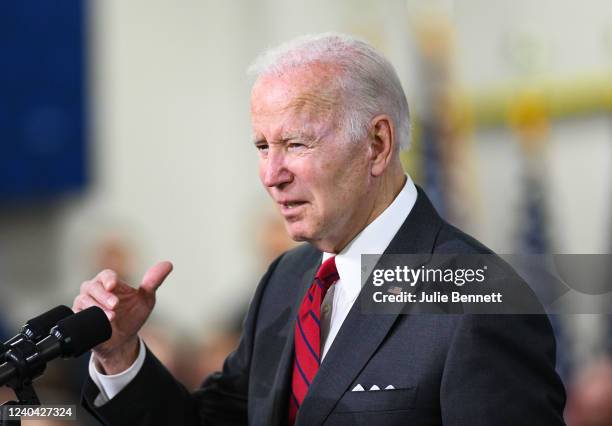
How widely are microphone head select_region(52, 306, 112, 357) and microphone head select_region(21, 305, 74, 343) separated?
28 mm

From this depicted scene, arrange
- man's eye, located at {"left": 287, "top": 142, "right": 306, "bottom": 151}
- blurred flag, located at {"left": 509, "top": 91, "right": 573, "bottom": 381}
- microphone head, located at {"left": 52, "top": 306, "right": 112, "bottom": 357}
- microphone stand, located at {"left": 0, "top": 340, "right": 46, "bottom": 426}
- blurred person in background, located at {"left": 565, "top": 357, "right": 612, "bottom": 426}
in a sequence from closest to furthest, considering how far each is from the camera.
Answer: microphone stand, located at {"left": 0, "top": 340, "right": 46, "bottom": 426}
microphone head, located at {"left": 52, "top": 306, "right": 112, "bottom": 357}
man's eye, located at {"left": 287, "top": 142, "right": 306, "bottom": 151}
blurred person in background, located at {"left": 565, "top": 357, "right": 612, "bottom": 426}
blurred flag, located at {"left": 509, "top": 91, "right": 573, "bottom": 381}

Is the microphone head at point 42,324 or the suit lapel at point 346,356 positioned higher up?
the microphone head at point 42,324

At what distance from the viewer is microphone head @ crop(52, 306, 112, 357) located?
1.88 meters

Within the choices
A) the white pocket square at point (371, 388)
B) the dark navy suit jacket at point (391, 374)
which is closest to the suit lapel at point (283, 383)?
the dark navy suit jacket at point (391, 374)

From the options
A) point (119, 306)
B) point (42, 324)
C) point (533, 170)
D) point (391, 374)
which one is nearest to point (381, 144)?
point (391, 374)

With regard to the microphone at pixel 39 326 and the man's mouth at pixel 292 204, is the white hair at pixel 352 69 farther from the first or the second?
the microphone at pixel 39 326

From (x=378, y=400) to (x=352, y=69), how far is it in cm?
68

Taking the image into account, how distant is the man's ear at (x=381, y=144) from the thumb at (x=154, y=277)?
1.72ft

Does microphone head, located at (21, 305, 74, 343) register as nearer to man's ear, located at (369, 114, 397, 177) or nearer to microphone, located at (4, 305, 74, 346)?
microphone, located at (4, 305, 74, 346)

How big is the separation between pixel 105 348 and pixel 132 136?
602 centimetres

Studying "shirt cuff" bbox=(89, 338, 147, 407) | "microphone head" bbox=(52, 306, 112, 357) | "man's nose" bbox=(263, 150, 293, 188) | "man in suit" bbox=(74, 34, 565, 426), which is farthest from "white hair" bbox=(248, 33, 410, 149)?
"shirt cuff" bbox=(89, 338, 147, 407)

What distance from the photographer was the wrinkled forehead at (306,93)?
2.07 m

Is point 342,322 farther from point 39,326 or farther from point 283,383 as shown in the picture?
point 39,326

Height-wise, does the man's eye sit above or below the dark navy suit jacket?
above
